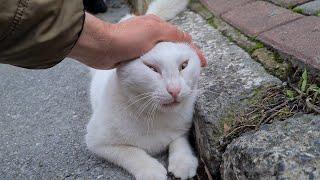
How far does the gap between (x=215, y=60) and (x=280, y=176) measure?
0.86m

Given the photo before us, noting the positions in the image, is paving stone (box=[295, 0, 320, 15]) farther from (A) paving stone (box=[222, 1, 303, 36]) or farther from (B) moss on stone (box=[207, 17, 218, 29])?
(B) moss on stone (box=[207, 17, 218, 29])

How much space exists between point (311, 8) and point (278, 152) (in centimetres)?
107

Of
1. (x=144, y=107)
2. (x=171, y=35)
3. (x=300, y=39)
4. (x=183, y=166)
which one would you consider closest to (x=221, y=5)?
(x=300, y=39)

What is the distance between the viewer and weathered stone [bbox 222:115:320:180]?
1.27 m

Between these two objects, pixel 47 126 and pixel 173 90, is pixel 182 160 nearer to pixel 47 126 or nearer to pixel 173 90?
pixel 173 90

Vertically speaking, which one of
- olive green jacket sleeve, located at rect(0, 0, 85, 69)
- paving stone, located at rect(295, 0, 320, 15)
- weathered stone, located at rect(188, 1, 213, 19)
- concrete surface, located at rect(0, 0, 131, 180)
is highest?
olive green jacket sleeve, located at rect(0, 0, 85, 69)

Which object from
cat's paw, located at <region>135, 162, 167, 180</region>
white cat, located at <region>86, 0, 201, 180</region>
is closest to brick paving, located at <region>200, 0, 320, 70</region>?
white cat, located at <region>86, 0, 201, 180</region>

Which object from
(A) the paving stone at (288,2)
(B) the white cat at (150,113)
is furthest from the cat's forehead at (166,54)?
(A) the paving stone at (288,2)

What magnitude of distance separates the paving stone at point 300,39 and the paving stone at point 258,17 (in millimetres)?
70

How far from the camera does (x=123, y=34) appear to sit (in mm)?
1575

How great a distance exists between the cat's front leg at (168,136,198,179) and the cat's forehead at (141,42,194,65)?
32cm

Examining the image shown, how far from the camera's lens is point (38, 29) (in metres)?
1.30

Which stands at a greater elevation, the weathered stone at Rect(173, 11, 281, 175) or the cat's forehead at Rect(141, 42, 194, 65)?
the cat's forehead at Rect(141, 42, 194, 65)

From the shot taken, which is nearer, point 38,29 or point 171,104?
point 38,29
